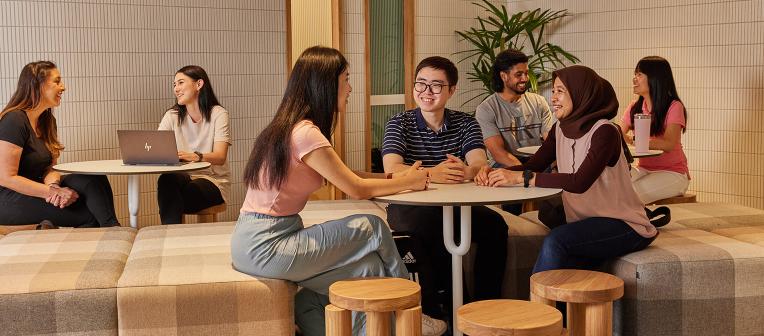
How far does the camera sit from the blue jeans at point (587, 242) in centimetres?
357

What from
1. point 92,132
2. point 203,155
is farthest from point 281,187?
point 92,132

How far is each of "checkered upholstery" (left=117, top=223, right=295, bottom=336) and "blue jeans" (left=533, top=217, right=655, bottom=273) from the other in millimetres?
982

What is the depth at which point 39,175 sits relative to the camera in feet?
16.5

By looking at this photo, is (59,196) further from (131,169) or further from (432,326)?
(432,326)

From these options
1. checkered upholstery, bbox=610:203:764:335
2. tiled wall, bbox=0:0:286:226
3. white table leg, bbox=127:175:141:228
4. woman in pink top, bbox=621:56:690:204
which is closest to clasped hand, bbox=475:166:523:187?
checkered upholstery, bbox=610:203:764:335

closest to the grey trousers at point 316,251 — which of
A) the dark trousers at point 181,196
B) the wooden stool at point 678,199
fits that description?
the dark trousers at point 181,196

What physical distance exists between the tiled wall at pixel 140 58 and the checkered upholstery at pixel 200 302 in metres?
3.00

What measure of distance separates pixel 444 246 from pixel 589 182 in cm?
72

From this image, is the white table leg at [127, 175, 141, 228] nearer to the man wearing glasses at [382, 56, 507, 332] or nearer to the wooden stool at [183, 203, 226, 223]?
the wooden stool at [183, 203, 226, 223]

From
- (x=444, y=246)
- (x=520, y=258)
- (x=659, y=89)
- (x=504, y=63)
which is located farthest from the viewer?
(x=504, y=63)

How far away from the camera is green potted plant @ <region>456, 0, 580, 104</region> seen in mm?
7195

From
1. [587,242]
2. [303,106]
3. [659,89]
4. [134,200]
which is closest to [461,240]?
[587,242]

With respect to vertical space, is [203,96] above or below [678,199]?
above

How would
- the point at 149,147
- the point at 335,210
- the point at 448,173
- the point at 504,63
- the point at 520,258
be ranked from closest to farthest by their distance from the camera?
the point at 448,173 < the point at 520,258 < the point at 335,210 < the point at 149,147 < the point at 504,63
